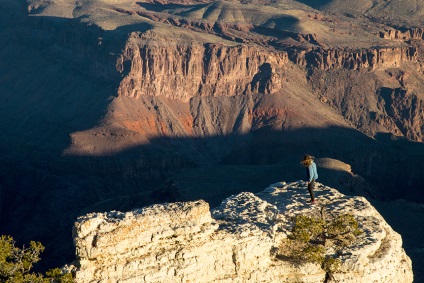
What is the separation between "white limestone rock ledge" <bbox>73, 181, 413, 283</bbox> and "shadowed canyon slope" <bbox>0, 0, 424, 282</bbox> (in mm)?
63724

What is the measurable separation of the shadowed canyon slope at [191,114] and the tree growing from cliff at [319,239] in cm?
6419

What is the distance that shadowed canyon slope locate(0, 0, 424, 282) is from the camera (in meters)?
125

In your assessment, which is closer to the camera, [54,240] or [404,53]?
[54,240]

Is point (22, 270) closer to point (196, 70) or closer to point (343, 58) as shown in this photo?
point (196, 70)

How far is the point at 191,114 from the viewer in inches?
6407

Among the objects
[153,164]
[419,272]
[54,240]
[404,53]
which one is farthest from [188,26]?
[419,272]

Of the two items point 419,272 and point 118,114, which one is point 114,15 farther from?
point 419,272

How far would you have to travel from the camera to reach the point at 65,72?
591 feet

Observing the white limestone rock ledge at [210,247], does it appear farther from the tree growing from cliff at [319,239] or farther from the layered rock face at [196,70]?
the layered rock face at [196,70]

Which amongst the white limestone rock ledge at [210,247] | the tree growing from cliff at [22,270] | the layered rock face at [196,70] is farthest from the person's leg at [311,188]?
the layered rock face at [196,70]

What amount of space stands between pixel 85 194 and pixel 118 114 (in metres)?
24.9

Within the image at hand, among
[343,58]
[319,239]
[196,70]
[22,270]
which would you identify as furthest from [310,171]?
[343,58]

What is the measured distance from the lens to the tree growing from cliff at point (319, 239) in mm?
36094

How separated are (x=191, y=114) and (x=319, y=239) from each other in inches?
4947
